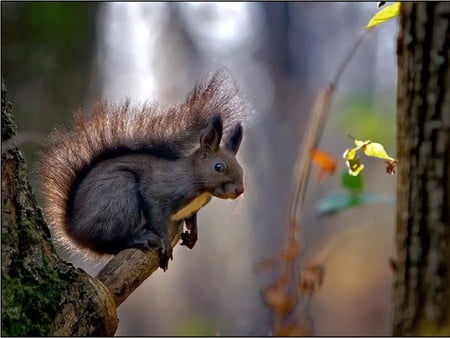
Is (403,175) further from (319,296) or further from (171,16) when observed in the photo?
(171,16)

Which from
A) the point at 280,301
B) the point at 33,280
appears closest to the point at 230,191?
the point at 33,280

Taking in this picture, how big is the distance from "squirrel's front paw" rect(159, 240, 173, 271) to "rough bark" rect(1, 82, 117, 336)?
39 centimetres

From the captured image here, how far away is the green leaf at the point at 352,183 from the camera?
131 cm

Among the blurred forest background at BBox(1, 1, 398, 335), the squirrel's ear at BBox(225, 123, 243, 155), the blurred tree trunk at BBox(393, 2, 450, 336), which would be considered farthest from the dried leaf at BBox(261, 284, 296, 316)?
the blurred forest background at BBox(1, 1, 398, 335)

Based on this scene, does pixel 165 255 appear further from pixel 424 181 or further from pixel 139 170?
pixel 424 181

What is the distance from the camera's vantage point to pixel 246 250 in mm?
8633

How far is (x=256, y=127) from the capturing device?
8.55 metres

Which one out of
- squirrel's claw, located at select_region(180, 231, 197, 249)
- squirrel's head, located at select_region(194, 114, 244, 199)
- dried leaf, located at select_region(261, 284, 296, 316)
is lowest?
dried leaf, located at select_region(261, 284, 296, 316)

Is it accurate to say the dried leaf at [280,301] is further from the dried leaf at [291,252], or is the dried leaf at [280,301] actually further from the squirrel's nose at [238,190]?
the squirrel's nose at [238,190]

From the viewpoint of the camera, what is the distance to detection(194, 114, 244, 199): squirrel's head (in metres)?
2.43

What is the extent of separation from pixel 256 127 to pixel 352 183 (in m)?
7.24

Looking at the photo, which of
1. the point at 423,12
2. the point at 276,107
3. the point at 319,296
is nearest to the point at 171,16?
the point at 276,107

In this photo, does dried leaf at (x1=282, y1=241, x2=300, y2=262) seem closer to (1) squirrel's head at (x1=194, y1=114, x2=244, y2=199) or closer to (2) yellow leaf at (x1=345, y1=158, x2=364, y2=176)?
(2) yellow leaf at (x1=345, y1=158, x2=364, y2=176)

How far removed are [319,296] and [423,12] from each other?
21.0 feet
